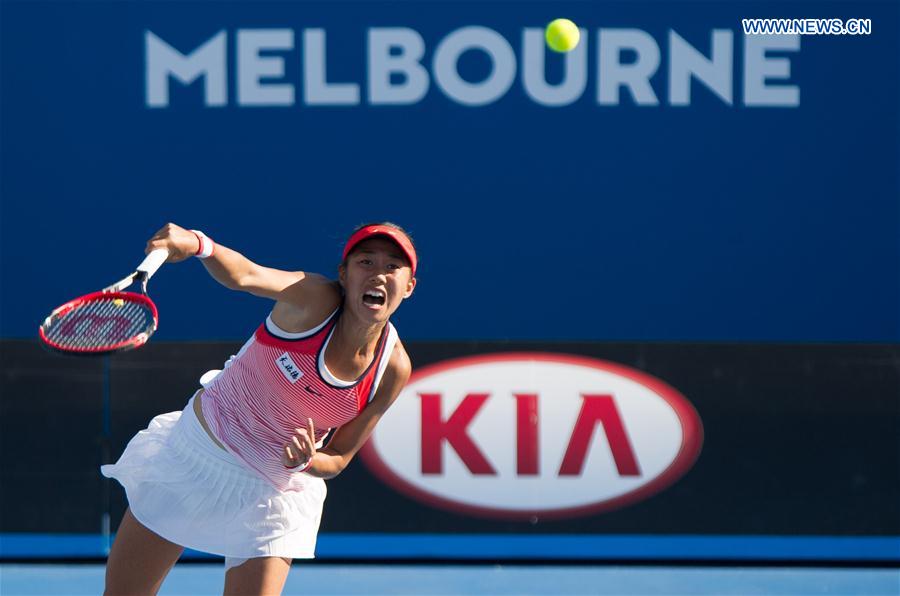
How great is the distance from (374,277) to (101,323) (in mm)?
692

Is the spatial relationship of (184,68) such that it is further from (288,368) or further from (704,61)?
(288,368)

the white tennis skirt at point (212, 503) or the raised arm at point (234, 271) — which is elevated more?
the raised arm at point (234, 271)

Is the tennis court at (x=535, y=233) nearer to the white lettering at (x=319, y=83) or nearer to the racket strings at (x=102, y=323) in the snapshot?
the white lettering at (x=319, y=83)

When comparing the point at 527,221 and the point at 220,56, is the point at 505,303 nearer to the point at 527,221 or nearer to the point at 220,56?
the point at 527,221

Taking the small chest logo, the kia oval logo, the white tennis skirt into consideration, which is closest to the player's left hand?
the small chest logo

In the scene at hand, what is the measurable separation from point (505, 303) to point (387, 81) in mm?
982

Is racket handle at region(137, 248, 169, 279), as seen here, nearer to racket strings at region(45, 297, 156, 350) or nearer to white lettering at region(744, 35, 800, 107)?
racket strings at region(45, 297, 156, 350)

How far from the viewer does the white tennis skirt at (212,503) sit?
10.9 ft

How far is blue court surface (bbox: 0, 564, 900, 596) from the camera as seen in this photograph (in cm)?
484

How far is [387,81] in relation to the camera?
198 inches

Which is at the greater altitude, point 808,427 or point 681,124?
point 681,124

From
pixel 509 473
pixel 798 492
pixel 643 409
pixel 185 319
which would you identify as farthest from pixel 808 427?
pixel 185 319

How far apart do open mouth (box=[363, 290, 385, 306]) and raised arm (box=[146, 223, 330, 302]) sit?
0.40 feet

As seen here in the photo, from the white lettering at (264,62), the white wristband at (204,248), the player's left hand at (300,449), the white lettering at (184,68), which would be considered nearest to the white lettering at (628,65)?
the white lettering at (264,62)
